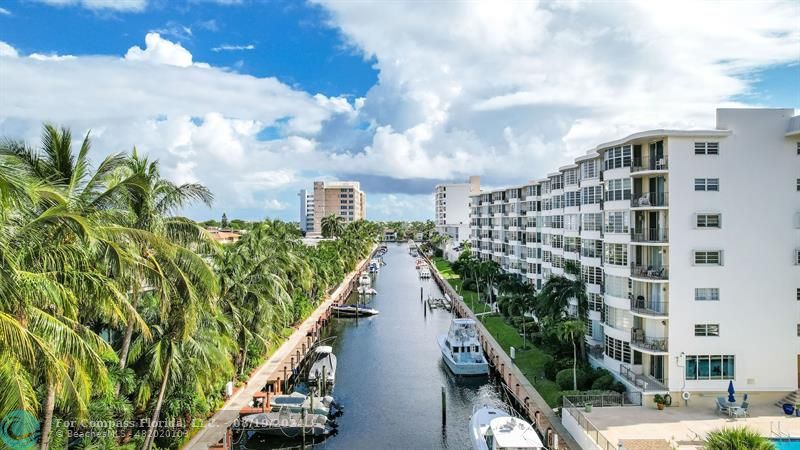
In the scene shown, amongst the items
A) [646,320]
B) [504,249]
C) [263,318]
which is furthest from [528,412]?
[504,249]

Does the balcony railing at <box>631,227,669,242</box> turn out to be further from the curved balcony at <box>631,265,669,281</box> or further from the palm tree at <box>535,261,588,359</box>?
the palm tree at <box>535,261,588,359</box>

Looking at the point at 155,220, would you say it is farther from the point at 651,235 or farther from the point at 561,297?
the point at 561,297

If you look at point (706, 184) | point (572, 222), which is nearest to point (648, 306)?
point (706, 184)

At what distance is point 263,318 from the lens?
41.1m

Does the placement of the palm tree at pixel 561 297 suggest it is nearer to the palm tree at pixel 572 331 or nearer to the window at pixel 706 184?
the palm tree at pixel 572 331

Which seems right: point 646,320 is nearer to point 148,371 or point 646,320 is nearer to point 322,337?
Answer: point 148,371

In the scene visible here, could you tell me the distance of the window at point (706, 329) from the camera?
35.3m

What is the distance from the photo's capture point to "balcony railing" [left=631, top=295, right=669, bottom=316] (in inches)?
1407

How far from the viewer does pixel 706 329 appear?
35375 millimetres

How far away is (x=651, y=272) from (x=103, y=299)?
31.0m

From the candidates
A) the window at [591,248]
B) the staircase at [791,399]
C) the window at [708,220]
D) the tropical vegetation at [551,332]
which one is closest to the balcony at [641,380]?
the tropical vegetation at [551,332]

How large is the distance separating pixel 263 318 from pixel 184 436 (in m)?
11.8

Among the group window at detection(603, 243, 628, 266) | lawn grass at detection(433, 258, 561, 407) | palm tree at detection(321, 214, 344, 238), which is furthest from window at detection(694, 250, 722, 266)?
palm tree at detection(321, 214, 344, 238)

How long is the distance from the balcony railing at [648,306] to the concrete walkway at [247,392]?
83.9 feet
